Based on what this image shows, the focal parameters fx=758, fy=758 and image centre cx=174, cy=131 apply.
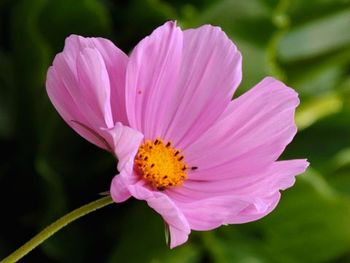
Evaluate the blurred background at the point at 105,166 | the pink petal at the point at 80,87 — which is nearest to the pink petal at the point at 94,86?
the pink petal at the point at 80,87

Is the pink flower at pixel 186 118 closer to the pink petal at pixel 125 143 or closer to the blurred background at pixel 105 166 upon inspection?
the pink petal at pixel 125 143

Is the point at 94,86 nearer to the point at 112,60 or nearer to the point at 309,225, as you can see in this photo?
the point at 112,60

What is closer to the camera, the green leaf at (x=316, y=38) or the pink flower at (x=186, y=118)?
the pink flower at (x=186, y=118)

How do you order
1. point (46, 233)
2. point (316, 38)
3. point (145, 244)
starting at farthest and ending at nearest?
point (316, 38)
point (145, 244)
point (46, 233)

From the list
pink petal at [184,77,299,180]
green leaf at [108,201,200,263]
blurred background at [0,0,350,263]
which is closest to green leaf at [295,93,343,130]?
blurred background at [0,0,350,263]

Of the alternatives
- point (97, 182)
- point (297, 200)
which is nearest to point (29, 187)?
point (97, 182)

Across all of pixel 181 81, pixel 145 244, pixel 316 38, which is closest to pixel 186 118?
pixel 181 81

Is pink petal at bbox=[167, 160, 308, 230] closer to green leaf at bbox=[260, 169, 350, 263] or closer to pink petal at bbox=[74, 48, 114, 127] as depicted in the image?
pink petal at bbox=[74, 48, 114, 127]
